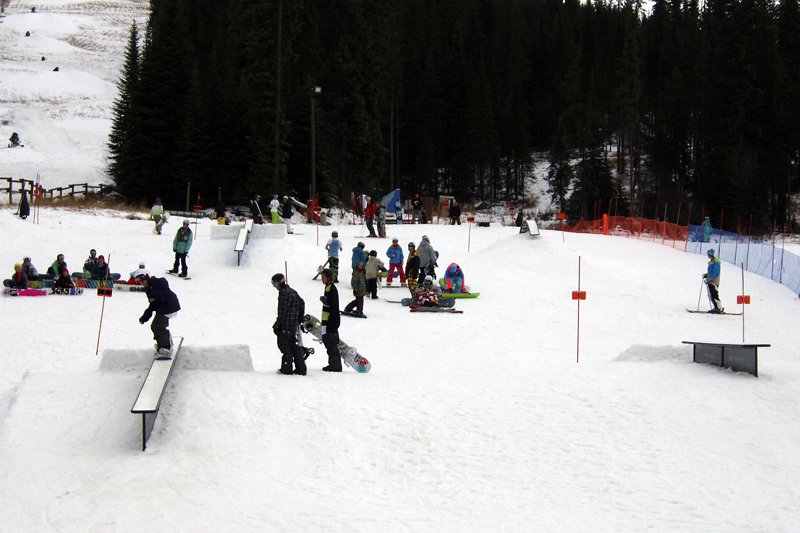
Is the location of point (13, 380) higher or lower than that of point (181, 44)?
lower

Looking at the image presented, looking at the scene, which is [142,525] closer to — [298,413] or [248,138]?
[298,413]

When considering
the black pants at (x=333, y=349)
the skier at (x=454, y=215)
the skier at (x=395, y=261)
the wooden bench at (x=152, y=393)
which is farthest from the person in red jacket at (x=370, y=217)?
the wooden bench at (x=152, y=393)

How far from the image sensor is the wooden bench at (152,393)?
1033cm

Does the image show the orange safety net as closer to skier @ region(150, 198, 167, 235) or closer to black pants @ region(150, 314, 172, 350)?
skier @ region(150, 198, 167, 235)

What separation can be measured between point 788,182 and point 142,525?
60752 mm

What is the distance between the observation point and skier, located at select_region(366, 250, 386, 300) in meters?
23.5

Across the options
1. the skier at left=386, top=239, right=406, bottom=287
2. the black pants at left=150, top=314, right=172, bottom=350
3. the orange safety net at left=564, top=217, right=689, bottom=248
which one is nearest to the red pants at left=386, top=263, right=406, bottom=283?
the skier at left=386, top=239, right=406, bottom=287

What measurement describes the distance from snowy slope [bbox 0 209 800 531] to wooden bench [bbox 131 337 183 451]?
23 cm

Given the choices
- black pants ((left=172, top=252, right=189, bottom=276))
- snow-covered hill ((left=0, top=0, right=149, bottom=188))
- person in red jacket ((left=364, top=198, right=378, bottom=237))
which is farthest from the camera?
snow-covered hill ((left=0, top=0, right=149, bottom=188))

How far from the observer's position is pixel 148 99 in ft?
180

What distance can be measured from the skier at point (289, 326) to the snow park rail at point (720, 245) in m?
20.8

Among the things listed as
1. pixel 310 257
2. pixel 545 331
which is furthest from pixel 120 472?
pixel 310 257

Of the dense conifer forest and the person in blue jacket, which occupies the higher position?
the dense conifer forest

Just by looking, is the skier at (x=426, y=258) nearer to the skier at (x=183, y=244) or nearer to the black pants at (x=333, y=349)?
the skier at (x=183, y=244)
